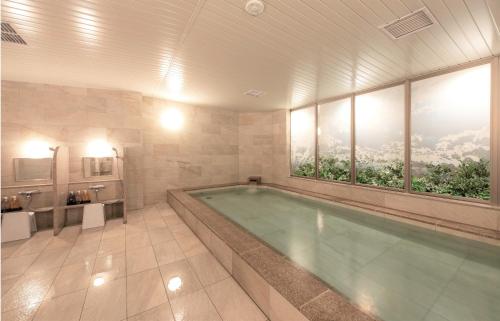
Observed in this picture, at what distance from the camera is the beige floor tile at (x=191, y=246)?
106 inches

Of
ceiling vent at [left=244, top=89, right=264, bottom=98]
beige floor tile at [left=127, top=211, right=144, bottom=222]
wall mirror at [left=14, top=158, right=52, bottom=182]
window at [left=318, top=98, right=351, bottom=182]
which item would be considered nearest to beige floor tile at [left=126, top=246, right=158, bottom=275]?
beige floor tile at [left=127, top=211, right=144, bottom=222]

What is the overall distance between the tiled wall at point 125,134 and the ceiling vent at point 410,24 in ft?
16.3

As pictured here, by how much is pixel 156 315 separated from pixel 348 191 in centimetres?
435

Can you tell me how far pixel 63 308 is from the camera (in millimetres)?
1732

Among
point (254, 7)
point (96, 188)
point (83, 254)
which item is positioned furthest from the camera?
point (96, 188)

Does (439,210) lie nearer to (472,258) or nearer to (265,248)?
(472,258)

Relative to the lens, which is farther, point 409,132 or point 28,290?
point 409,132

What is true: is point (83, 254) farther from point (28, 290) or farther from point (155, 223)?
point (155, 223)

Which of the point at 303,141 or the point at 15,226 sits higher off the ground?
the point at 303,141

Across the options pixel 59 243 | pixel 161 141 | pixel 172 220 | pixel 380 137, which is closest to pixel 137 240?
pixel 172 220

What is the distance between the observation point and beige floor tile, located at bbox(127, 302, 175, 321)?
5.29ft

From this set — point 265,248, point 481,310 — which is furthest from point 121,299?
point 481,310

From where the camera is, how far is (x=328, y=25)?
2143mm

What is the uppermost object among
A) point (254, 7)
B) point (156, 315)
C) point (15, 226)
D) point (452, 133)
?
point (254, 7)
